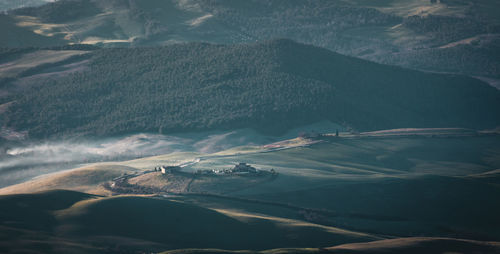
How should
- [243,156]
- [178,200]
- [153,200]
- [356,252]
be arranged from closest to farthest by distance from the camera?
[356,252] → [153,200] → [178,200] → [243,156]

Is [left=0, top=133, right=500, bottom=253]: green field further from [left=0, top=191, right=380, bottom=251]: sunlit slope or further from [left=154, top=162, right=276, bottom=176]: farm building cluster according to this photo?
[left=154, top=162, right=276, bottom=176]: farm building cluster

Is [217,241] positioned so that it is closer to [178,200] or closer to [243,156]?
[178,200]

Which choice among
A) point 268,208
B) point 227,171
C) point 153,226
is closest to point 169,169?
point 227,171

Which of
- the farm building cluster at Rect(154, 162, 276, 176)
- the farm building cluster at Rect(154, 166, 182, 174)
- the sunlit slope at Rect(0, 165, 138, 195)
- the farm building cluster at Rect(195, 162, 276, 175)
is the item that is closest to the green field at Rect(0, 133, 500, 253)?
the sunlit slope at Rect(0, 165, 138, 195)

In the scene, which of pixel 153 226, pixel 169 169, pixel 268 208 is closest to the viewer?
pixel 153 226

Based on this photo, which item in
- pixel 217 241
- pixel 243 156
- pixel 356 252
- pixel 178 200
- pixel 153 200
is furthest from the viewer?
pixel 243 156

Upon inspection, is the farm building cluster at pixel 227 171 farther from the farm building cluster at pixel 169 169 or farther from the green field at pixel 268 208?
the green field at pixel 268 208

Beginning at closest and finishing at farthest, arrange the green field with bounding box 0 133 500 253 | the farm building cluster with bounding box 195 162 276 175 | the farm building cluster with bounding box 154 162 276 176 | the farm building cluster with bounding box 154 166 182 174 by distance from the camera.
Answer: the green field with bounding box 0 133 500 253, the farm building cluster with bounding box 154 166 182 174, the farm building cluster with bounding box 154 162 276 176, the farm building cluster with bounding box 195 162 276 175

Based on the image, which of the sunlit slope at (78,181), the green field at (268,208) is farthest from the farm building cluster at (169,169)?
the sunlit slope at (78,181)

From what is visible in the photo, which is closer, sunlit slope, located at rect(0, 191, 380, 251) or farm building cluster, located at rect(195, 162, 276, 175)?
sunlit slope, located at rect(0, 191, 380, 251)

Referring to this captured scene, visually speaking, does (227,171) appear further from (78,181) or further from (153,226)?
(153,226)

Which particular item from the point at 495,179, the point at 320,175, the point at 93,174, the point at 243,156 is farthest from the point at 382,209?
the point at 93,174
